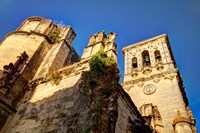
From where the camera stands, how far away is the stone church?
6570mm

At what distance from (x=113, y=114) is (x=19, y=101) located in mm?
4700

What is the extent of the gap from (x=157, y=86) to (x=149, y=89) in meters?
0.83

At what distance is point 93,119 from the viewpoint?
238 inches

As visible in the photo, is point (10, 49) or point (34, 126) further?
point (10, 49)

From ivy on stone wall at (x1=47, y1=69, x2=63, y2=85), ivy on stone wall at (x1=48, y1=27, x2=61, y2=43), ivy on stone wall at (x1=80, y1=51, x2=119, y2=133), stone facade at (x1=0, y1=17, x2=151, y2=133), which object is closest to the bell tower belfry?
stone facade at (x1=0, y1=17, x2=151, y2=133)

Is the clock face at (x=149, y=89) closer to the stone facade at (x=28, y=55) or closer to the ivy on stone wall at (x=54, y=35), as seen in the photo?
the stone facade at (x=28, y=55)

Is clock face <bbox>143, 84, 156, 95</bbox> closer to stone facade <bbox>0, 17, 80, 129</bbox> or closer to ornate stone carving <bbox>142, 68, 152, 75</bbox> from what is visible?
ornate stone carving <bbox>142, 68, 152, 75</bbox>

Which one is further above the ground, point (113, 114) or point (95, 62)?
point (95, 62)

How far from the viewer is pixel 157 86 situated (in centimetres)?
1977

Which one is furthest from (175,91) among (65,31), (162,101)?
(65,31)

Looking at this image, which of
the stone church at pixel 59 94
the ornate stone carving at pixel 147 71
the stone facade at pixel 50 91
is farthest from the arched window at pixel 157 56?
the stone facade at pixel 50 91

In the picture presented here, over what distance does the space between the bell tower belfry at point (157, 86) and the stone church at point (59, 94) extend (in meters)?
0.10

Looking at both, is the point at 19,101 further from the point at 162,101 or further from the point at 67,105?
the point at 162,101

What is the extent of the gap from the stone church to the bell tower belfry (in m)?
0.10
